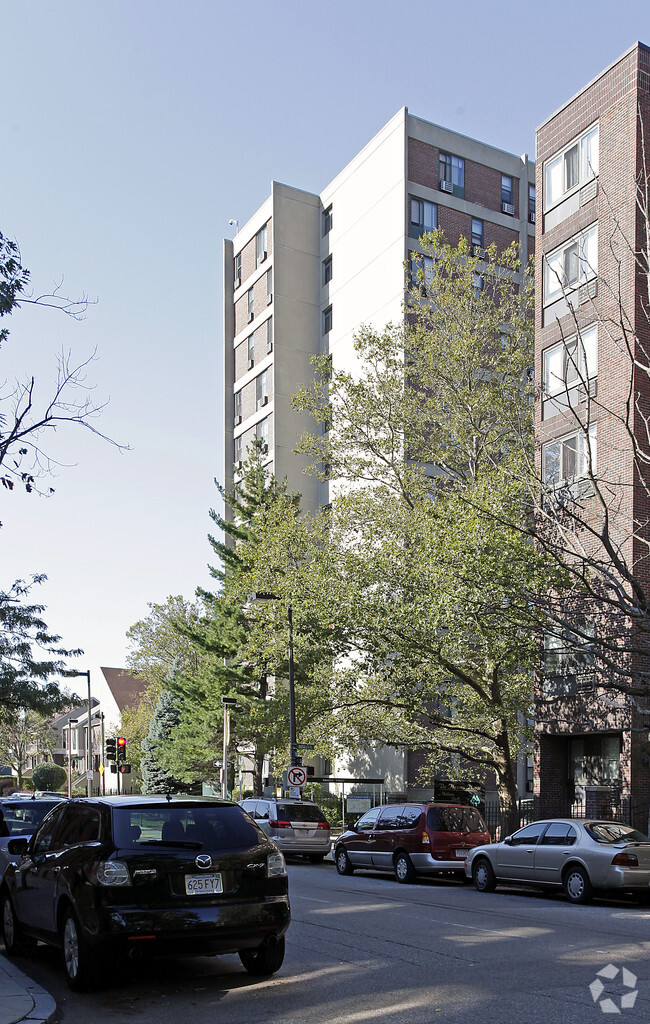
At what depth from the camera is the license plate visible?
863 centimetres

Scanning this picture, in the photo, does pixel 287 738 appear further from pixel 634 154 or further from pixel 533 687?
pixel 634 154

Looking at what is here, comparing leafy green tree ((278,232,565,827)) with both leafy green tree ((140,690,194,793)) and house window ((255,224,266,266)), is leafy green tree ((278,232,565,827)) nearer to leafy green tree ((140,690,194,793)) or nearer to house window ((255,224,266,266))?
house window ((255,224,266,266))

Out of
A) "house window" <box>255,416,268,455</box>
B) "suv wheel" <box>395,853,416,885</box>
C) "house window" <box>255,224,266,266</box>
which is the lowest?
"suv wheel" <box>395,853,416,885</box>

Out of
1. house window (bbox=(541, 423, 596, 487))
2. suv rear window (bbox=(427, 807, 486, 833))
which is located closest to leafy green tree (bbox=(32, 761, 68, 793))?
house window (bbox=(541, 423, 596, 487))

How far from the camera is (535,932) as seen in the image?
1258 centimetres

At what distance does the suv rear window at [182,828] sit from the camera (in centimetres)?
881

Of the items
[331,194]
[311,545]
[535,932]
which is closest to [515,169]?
[331,194]

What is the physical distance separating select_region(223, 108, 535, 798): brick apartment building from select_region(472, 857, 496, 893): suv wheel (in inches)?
987

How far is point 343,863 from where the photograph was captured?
23766 mm

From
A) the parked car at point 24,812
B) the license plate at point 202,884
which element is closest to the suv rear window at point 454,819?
the parked car at point 24,812

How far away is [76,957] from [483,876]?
12.0 meters

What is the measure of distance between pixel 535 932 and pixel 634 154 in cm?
2166

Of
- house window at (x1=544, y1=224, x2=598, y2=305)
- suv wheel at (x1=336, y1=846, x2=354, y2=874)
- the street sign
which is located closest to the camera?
suv wheel at (x1=336, y1=846, x2=354, y2=874)

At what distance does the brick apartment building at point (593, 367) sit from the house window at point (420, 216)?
52.3ft
